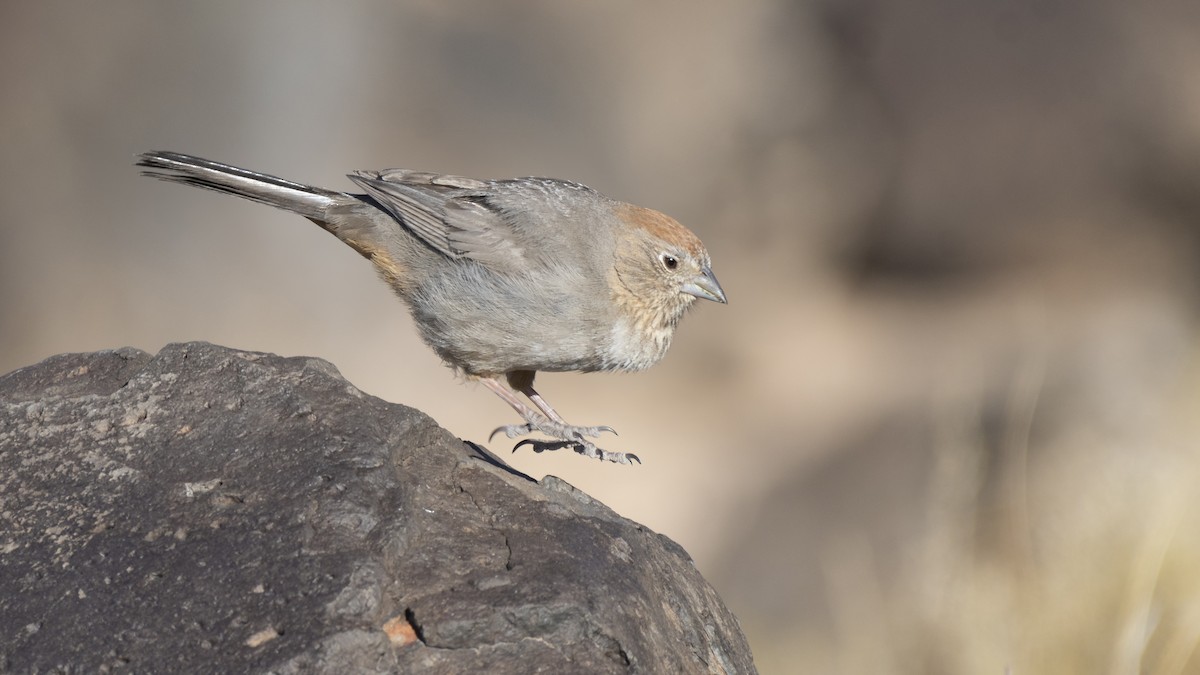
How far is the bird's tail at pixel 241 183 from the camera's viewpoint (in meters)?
4.84

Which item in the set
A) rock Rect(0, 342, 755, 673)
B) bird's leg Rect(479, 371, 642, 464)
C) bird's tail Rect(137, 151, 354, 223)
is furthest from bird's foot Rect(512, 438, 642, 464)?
bird's tail Rect(137, 151, 354, 223)

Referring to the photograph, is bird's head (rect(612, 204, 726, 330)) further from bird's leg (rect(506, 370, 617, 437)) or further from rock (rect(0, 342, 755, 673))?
rock (rect(0, 342, 755, 673))

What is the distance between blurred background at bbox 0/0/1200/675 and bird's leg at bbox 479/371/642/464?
10.7ft

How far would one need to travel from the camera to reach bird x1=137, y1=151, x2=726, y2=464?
4879mm

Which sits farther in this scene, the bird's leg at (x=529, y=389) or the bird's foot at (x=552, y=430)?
the bird's leg at (x=529, y=389)

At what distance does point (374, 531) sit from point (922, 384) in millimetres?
6749

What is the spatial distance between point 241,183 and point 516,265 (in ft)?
3.89

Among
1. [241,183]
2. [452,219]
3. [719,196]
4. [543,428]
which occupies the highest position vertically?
[719,196]

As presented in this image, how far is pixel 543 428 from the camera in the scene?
4957 mm

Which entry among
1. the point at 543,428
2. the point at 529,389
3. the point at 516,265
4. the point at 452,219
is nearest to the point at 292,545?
the point at 543,428

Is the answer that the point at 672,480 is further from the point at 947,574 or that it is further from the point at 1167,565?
the point at 1167,565

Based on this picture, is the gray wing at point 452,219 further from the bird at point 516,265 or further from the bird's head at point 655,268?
the bird's head at point 655,268

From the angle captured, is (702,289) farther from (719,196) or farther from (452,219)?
(719,196)

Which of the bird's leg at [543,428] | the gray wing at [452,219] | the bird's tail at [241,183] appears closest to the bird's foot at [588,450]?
the bird's leg at [543,428]
